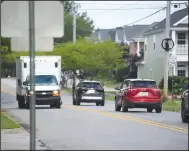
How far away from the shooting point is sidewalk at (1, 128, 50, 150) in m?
14.6

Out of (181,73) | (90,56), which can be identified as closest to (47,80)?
(181,73)

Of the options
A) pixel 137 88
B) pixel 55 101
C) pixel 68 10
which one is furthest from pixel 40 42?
pixel 68 10

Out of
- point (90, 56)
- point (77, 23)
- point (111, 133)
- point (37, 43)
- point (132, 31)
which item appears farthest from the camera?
point (77, 23)

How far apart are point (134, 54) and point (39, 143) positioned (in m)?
57.4

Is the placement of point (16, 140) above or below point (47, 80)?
below

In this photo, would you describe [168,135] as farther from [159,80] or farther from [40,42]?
[159,80]

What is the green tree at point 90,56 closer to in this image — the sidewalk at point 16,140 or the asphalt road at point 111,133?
the asphalt road at point 111,133

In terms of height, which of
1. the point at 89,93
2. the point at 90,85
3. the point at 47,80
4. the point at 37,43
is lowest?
the point at 89,93

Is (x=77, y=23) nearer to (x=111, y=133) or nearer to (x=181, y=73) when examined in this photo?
(x=181, y=73)

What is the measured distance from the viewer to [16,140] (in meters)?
16.3

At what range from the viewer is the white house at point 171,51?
57.0m

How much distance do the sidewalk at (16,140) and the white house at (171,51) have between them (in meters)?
37.1

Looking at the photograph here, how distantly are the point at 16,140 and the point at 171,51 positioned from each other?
134ft

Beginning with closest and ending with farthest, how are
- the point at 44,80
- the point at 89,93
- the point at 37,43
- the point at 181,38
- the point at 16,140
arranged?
the point at 37,43
the point at 16,140
the point at 44,80
the point at 89,93
the point at 181,38
